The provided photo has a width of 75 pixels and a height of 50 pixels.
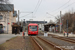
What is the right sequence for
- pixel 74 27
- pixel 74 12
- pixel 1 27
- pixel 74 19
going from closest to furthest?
pixel 1 27 < pixel 74 27 < pixel 74 19 < pixel 74 12

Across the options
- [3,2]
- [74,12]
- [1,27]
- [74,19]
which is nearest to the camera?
[3,2]

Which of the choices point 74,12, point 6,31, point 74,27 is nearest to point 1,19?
point 6,31

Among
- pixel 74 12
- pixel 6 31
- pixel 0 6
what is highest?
pixel 74 12

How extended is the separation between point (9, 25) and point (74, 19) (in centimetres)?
3074

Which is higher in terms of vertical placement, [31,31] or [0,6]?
[0,6]

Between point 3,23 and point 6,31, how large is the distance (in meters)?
2.95

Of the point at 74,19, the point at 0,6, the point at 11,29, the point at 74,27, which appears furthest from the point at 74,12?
the point at 0,6

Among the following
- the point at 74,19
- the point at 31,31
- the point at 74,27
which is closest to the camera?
the point at 31,31

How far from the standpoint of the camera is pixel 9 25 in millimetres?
45062

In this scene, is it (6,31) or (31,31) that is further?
(6,31)

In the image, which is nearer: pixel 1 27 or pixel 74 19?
pixel 1 27

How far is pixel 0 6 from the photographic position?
13.1 meters

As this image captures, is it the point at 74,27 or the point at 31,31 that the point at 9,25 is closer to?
the point at 31,31

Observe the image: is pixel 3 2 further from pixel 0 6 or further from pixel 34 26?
pixel 34 26
